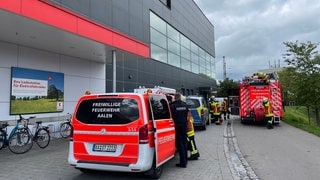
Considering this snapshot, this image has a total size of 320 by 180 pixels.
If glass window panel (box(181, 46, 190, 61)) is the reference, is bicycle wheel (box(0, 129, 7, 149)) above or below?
below

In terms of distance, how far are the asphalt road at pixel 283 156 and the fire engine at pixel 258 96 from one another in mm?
6027

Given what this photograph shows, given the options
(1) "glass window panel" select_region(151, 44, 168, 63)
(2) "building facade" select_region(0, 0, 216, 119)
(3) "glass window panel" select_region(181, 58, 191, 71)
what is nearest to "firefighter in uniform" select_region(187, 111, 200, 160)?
(2) "building facade" select_region(0, 0, 216, 119)

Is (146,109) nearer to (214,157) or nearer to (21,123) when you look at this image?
(214,157)

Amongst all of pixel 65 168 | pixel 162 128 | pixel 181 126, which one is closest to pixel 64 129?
pixel 65 168

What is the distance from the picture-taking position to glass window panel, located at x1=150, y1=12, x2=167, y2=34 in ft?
98.2

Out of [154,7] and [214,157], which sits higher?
[154,7]

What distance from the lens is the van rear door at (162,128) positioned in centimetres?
731

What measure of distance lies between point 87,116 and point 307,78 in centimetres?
2165

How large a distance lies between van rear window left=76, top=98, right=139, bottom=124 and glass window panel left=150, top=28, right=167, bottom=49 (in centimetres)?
2259

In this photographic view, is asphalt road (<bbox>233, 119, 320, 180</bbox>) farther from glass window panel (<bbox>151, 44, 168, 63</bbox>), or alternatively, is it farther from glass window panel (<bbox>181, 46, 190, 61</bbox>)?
glass window panel (<bbox>181, 46, 190, 61</bbox>)

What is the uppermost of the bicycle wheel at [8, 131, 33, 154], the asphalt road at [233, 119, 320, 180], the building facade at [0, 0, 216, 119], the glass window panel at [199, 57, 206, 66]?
the glass window panel at [199, 57, 206, 66]

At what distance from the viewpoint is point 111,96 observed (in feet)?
24.1

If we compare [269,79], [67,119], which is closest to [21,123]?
[67,119]

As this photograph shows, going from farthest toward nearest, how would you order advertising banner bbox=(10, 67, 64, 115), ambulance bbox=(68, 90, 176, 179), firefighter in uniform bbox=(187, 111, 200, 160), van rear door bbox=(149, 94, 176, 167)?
advertising banner bbox=(10, 67, 64, 115) → firefighter in uniform bbox=(187, 111, 200, 160) → van rear door bbox=(149, 94, 176, 167) → ambulance bbox=(68, 90, 176, 179)
